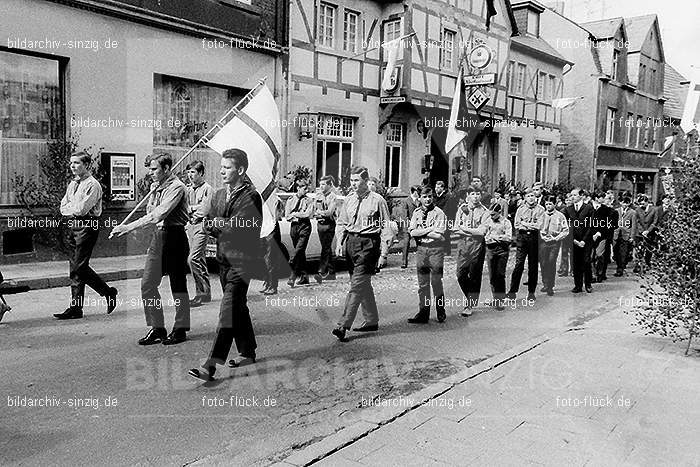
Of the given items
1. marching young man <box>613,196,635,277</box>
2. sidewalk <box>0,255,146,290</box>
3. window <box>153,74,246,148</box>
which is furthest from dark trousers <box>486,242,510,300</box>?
window <box>153,74,246,148</box>

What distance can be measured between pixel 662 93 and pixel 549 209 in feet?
125

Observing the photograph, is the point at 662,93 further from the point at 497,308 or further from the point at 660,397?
the point at 660,397

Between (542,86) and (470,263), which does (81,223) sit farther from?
(542,86)

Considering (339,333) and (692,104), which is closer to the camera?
(339,333)

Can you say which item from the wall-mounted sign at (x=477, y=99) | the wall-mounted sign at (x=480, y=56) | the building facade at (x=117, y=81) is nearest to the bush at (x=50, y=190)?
the building facade at (x=117, y=81)

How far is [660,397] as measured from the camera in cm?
564

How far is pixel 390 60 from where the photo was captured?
19.8 m

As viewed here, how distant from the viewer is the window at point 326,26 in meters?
18.7

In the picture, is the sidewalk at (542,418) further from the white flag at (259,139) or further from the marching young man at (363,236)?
the white flag at (259,139)

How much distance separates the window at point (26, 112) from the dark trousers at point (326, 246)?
5.25m

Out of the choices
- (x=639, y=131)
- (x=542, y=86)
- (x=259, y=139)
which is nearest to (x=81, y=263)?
(x=259, y=139)

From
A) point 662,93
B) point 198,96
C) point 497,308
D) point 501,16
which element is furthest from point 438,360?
point 662,93

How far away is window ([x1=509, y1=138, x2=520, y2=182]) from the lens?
29.0m

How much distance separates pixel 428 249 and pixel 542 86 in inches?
977
